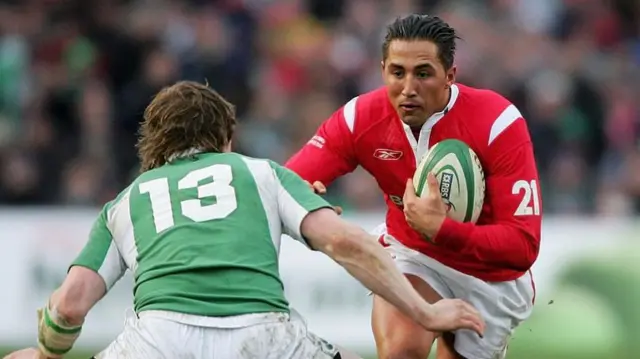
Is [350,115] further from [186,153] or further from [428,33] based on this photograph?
[186,153]

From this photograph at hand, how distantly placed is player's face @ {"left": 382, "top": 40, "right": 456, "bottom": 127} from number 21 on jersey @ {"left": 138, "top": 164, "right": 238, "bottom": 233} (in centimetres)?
137

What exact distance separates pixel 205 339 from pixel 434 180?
1543 millimetres

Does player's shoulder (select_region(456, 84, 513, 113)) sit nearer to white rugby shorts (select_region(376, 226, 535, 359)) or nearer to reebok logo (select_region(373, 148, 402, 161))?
reebok logo (select_region(373, 148, 402, 161))

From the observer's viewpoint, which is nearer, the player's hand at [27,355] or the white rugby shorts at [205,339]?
the white rugby shorts at [205,339]

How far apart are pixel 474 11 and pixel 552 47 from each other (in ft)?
2.98

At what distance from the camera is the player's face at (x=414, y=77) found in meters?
6.50

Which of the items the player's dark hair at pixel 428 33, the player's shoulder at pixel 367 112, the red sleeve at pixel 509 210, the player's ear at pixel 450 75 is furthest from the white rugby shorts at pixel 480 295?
the player's dark hair at pixel 428 33

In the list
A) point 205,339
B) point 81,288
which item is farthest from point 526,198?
point 81,288

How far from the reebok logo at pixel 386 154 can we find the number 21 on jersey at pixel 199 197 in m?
1.56

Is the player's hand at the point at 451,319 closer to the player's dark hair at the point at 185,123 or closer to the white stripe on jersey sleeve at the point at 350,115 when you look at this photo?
the player's dark hair at the point at 185,123

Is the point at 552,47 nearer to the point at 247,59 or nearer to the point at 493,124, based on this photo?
the point at 247,59

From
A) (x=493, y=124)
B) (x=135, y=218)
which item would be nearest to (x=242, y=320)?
(x=135, y=218)

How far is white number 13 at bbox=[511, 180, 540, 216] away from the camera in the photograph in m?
6.51

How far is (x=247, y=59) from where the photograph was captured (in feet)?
45.5
